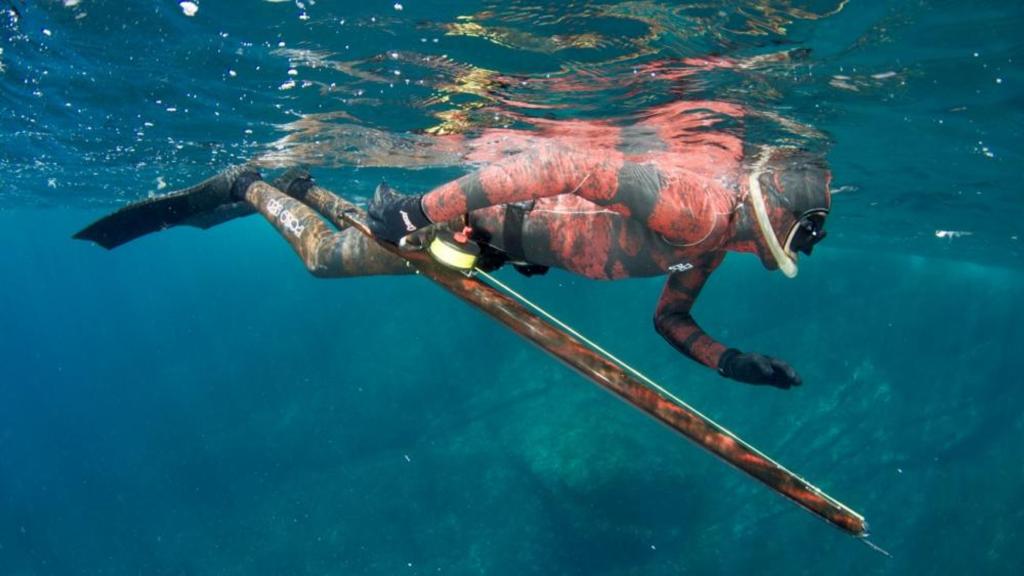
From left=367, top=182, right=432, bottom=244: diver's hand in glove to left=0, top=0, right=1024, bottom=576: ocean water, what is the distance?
3.80 m

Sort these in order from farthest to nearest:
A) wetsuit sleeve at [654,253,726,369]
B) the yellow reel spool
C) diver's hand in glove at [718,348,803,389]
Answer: wetsuit sleeve at [654,253,726,369], diver's hand in glove at [718,348,803,389], the yellow reel spool

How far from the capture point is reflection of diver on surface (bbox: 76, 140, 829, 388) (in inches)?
153

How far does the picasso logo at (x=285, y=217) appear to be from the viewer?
6023 mm

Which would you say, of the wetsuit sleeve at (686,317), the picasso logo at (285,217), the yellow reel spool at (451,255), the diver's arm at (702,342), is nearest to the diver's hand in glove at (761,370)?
the diver's arm at (702,342)

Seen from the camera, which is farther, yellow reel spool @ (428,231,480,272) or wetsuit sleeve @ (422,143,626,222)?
yellow reel spool @ (428,231,480,272)

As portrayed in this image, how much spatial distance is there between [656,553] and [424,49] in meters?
17.2

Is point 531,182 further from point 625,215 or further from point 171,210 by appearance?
point 171,210

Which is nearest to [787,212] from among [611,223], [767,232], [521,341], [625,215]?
[767,232]

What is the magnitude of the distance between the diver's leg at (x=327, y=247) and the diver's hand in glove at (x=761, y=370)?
120 inches

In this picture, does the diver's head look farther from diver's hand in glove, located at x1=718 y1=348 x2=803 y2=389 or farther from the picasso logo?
the picasso logo

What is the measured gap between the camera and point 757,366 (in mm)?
4539

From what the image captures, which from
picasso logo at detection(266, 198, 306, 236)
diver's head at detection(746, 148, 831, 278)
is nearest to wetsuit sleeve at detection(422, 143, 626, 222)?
diver's head at detection(746, 148, 831, 278)

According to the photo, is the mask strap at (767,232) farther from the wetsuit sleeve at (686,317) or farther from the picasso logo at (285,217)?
the picasso logo at (285,217)

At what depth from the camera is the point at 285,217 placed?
20.4ft
